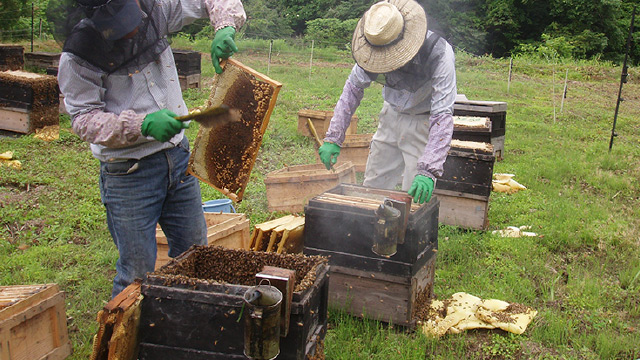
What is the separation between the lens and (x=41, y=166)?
20.2 ft

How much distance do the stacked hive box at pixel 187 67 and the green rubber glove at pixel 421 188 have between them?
27.6 ft

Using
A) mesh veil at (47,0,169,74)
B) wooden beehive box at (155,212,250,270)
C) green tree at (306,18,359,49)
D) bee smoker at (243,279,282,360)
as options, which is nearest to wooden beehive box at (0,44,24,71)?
wooden beehive box at (155,212,250,270)

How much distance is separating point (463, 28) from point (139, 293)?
92.1ft

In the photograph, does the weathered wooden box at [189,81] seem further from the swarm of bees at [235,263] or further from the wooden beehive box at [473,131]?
the swarm of bees at [235,263]

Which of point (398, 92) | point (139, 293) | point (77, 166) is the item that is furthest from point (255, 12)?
point (139, 293)

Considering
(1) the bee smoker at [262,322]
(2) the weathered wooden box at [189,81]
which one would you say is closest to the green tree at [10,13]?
(2) the weathered wooden box at [189,81]

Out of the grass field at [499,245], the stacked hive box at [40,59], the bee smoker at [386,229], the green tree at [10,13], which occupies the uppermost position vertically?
the green tree at [10,13]

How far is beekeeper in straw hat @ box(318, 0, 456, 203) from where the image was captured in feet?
10.3

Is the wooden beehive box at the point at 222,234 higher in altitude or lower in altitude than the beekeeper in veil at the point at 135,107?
lower

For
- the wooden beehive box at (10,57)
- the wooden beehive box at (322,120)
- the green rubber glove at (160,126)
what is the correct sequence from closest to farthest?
the green rubber glove at (160,126), the wooden beehive box at (322,120), the wooden beehive box at (10,57)

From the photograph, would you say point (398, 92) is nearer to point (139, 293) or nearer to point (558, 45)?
point (139, 293)

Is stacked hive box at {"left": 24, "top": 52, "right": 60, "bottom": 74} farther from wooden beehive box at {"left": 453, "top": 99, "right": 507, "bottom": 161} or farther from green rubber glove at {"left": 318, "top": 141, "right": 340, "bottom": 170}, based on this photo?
green rubber glove at {"left": 318, "top": 141, "right": 340, "bottom": 170}

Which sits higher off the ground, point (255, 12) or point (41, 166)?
point (255, 12)

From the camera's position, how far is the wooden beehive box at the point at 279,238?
3.42 m
